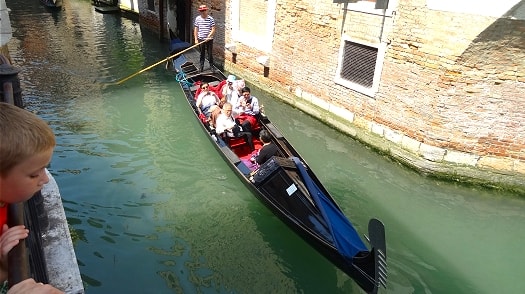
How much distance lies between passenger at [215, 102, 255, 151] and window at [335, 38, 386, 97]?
72.2 inches

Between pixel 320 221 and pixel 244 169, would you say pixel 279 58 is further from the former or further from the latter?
pixel 320 221

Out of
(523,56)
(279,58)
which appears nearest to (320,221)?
(523,56)

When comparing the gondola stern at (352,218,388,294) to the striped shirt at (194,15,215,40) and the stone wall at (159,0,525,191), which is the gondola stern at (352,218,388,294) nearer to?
the stone wall at (159,0,525,191)

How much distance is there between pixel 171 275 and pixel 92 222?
1.05 m

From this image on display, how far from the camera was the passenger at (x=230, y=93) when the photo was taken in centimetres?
518

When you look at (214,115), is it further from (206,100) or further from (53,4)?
(53,4)

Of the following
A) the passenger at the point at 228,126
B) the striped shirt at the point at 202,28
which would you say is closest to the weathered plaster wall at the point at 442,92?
the passenger at the point at 228,126

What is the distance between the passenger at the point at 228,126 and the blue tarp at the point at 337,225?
1.35 meters

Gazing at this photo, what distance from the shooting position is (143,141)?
534 centimetres

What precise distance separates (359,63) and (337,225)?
3.08m

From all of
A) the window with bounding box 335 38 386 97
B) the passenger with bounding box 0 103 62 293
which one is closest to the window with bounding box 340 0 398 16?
the window with bounding box 335 38 386 97

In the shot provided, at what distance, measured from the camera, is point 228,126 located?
15.3 ft

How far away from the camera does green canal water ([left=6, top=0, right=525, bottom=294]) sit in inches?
127

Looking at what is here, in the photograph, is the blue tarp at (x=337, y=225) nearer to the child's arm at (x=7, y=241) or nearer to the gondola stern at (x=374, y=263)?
the gondola stern at (x=374, y=263)
